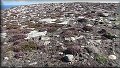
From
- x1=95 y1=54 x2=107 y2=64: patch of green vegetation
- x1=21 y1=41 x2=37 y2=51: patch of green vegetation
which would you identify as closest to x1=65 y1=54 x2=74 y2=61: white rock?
x1=95 y1=54 x2=107 y2=64: patch of green vegetation

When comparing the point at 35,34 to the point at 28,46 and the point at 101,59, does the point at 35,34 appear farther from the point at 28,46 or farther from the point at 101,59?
the point at 101,59

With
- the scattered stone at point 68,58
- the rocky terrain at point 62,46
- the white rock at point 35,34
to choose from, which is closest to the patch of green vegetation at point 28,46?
the rocky terrain at point 62,46

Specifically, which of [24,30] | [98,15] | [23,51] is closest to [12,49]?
[23,51]

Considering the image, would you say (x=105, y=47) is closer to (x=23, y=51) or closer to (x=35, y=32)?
(x=23, y=51)

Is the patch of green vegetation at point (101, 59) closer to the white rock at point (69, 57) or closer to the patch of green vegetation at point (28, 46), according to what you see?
the white rock at point (69, 57)

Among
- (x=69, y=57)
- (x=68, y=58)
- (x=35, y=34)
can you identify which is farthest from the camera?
(x=35, y=34)

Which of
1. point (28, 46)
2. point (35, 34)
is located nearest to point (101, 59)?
point (28, 46)

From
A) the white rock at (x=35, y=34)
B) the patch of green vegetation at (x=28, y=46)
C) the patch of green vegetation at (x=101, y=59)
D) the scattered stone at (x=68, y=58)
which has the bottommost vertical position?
the patch of green vegetation at (x=101, y=59)

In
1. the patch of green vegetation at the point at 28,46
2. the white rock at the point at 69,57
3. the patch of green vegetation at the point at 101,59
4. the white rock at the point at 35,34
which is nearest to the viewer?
the patch of green vegetation at the point at 101,59
